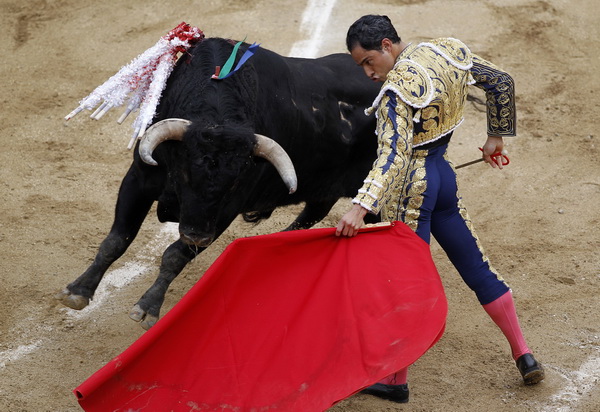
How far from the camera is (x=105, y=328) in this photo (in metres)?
4.70

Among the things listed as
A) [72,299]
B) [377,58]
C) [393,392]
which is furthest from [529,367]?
[72,299]

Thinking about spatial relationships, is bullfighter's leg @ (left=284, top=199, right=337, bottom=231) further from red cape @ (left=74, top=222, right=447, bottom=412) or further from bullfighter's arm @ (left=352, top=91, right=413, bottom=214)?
bullfighter's arm @ (left=352, top=91, right=413, bottom=214)

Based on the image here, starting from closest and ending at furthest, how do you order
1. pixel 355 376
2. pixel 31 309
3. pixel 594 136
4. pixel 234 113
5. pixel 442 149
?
1. pixel 355 376
2. pixel 442 149
3. pixel 234 113
4. pixel 31 309
5. pixel 594 136

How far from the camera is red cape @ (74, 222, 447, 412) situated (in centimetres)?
348

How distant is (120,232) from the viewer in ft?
14.5

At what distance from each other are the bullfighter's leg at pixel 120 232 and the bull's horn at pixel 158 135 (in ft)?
1.77

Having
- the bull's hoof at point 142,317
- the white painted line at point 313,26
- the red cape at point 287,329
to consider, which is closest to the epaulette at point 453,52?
the red cape at point 287,329

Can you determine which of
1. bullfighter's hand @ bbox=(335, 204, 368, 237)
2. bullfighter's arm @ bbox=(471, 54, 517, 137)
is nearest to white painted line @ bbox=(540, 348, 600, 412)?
bullfighter's arm @ bbox=(471, 54, 517, 137)

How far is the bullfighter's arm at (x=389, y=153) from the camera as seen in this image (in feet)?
11.3

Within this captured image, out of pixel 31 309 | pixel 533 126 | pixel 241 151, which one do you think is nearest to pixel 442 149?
pixel 241 151

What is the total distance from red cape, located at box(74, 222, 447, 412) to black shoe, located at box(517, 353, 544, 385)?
83 cm

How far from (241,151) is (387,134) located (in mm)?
764

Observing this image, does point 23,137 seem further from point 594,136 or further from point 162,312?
point 594,136

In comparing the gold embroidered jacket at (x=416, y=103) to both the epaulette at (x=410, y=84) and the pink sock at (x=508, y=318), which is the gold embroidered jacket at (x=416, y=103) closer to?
the epaulette at (x=410, y=84)
